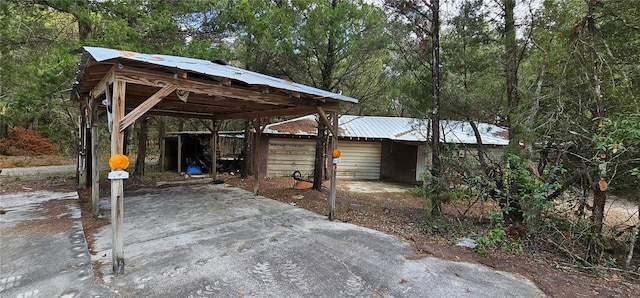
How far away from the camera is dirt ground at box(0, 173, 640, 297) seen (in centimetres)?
320

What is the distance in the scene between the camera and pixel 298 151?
39.4 ft

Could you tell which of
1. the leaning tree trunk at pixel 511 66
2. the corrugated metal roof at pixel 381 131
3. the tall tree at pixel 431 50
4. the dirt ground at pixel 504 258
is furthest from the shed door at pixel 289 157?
the leaning tree trunk at pixel 511 66

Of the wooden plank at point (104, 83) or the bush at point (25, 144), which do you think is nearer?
the wooden plank at point (104, 83)

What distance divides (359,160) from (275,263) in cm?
986

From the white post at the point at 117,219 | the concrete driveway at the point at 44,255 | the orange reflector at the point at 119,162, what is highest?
the orange reflector at the point at 119,162

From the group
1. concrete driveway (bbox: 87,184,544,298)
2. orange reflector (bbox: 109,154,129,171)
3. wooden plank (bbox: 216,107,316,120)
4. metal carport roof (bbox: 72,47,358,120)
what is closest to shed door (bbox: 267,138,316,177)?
wooden plank (bbox: 216,107,316,120)

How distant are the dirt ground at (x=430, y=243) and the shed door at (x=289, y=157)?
3.12 m

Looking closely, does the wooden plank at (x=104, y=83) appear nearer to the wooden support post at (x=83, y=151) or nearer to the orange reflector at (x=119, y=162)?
the orange reflector at (x=119, y=162)

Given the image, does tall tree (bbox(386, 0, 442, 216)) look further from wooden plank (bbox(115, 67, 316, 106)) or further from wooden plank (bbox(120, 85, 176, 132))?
wooden plank (bbox(120, 85, 176, 132))

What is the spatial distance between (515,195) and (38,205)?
27.6 ft

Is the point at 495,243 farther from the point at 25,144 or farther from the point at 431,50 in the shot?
the point at 25,144

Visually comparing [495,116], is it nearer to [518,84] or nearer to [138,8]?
[518,84]

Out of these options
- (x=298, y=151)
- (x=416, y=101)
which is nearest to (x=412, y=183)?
(x=298, y=151)

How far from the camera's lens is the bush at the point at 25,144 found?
52.5 ft
